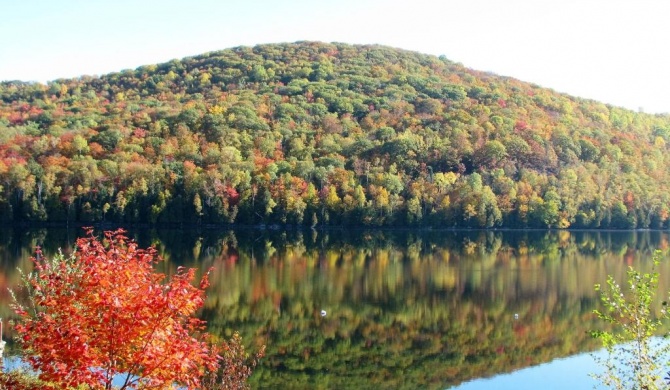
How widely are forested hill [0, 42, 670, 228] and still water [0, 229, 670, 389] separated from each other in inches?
910

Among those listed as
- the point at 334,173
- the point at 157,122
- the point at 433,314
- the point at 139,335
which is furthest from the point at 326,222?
the point at 139,335

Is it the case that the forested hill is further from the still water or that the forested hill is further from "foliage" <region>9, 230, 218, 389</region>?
"foliage" <region>9, 230, 218, 389</region>

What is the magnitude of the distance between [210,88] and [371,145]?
50.5m

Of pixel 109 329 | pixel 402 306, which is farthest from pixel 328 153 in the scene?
pixel 109 329

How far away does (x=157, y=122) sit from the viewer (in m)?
113

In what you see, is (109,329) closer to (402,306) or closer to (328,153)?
(402,306)

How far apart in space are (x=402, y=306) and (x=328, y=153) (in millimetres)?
74628

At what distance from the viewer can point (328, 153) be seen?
109688mm

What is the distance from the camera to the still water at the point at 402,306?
83.5 ft

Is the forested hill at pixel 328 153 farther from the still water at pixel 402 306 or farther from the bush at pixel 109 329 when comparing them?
the bush at pixel 109 329

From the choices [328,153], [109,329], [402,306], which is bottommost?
[402,306]

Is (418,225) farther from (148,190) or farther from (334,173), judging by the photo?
(148,190)

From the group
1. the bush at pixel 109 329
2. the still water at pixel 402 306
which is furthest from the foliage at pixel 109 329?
the still water at pixel 402 306

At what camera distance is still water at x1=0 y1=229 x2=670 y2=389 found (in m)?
25.4
